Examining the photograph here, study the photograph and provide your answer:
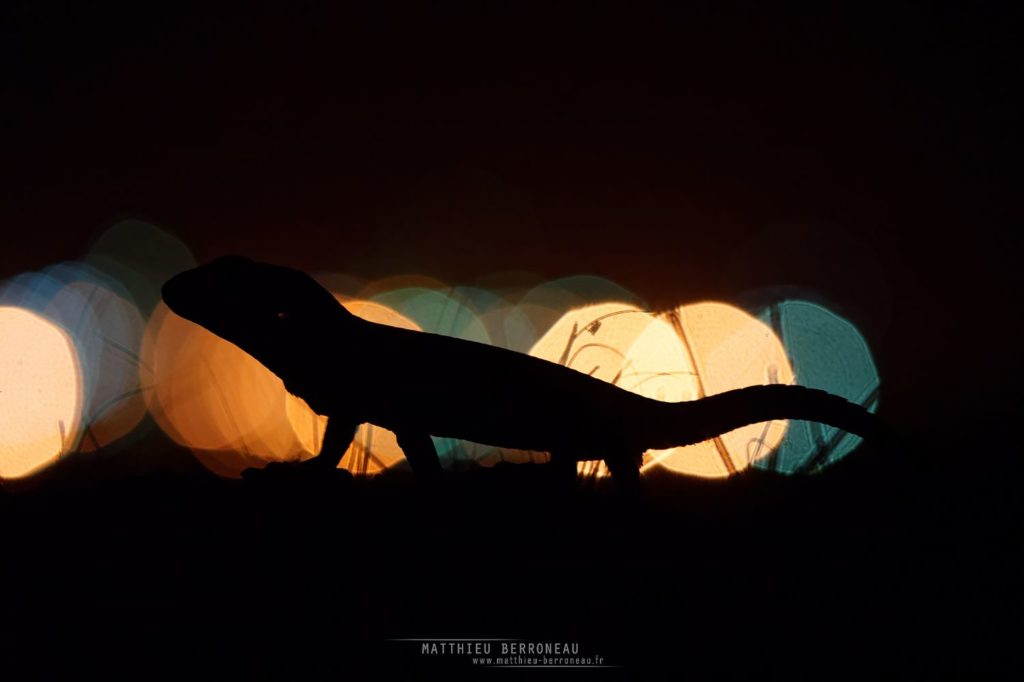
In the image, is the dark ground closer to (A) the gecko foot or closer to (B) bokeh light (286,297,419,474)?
(A) the gecko foot

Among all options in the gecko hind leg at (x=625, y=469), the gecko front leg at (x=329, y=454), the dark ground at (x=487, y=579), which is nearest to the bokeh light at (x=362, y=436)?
the gecko front leg at (x=329, y=454)

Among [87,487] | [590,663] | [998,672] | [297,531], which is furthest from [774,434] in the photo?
[87,487]

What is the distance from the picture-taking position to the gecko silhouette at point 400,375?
85.4 inches

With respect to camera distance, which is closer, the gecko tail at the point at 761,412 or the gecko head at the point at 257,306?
the gecko head at the point at 257,306

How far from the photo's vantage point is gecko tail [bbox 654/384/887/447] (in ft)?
7.98

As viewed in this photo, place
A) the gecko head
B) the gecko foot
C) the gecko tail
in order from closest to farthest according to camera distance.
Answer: the gecko head < the gecko foot < the gecko tail

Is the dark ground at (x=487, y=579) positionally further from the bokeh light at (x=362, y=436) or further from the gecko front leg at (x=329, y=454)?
the bokeh light at (x=362, y=436)

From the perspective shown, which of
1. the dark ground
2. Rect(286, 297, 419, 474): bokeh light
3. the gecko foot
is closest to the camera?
the dark ground

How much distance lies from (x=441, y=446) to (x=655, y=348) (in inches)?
54.4

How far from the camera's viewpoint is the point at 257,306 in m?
2.16

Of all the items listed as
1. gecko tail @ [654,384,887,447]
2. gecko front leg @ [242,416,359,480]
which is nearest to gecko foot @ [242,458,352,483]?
gecko front leg @ [242,416,359,480]

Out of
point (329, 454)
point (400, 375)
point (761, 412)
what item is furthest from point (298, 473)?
point (761, 412)

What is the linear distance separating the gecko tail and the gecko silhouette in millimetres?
236

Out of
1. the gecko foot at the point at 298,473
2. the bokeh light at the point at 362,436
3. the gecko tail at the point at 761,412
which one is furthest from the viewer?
the bokeh light at the point at 362,436
